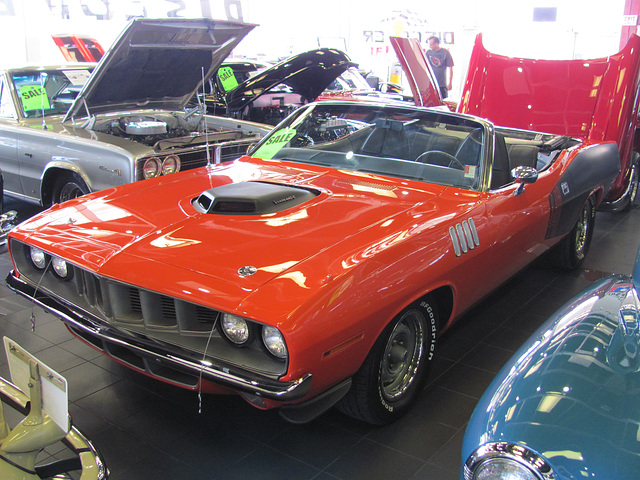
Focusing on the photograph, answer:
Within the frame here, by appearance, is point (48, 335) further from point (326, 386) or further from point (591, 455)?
point (591, 455)

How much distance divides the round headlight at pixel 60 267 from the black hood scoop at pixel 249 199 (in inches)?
25.2

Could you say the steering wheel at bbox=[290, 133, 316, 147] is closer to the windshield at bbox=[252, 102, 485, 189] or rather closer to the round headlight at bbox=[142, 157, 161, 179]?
the windshield at bbox=[252, 102, 485, 189]

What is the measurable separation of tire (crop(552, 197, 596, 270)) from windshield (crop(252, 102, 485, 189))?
1508mm

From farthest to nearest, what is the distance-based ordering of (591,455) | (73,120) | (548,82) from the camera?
(548,82) → (73,120) → (591,455)

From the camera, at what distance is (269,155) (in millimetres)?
3584

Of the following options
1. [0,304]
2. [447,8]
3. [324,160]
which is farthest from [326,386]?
[447,8]

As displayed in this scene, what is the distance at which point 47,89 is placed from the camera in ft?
17.2

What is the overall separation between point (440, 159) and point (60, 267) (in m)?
2.01

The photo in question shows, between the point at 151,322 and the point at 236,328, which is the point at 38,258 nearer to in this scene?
the point at 151,322

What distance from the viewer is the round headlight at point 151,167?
420 centimetres

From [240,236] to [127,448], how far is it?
0.99m

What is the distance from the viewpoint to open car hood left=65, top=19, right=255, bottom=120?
4.44 m

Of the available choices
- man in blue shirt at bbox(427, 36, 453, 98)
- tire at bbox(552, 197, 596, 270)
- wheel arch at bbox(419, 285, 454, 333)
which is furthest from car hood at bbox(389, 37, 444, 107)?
man in blue shirt at bbox(427, 36, 453, 98)

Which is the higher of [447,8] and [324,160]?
[447,8]
